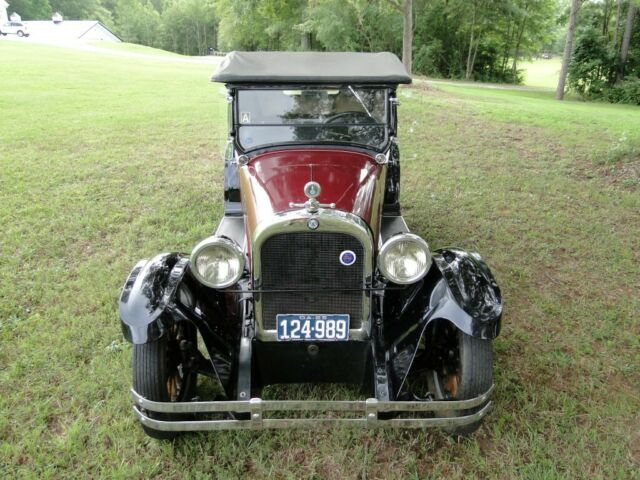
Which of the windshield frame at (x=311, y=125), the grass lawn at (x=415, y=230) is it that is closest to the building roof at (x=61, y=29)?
the grass lawn at (x=415, y=230)

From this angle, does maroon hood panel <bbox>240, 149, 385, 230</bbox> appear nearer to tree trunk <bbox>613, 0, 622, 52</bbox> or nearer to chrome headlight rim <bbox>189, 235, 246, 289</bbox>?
chrome headlight rim <bbox>189, 235, 246, 289</bbox>

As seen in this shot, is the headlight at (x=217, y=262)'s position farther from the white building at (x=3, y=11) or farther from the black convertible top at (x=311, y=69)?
the white building at (x=3, y=11)

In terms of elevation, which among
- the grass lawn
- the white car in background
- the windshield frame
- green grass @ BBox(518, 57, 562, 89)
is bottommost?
the grass lawn

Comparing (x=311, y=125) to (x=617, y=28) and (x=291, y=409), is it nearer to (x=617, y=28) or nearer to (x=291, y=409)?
(x=291, y=409)

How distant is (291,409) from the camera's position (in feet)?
7.19

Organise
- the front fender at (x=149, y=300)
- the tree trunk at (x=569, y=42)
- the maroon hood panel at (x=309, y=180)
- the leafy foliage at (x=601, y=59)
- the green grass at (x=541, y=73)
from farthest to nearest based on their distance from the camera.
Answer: the green grass at (x=541, y=73) < the leafy foliage at (x=601, y=59) < the tree trunk at (x=569, y=42) < the maroon hood panel at (x=309, y=180) < the front fender at (x=149, y=300)

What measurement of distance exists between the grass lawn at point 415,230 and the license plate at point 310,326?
0.58m

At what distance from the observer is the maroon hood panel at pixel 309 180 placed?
2.81 metres

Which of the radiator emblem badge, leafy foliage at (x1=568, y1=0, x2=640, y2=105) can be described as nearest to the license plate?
the radiator emblem badge

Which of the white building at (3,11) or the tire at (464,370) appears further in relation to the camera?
the white building at (3,11)

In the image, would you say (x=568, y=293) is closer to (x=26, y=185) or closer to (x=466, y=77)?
(x=26, y=185)

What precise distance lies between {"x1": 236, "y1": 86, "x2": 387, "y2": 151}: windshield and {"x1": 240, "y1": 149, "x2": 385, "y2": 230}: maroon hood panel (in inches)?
10.8

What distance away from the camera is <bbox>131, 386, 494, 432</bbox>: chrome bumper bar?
2.21 m

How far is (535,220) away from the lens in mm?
5496
